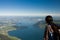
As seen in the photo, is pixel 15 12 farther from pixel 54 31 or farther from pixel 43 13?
pixel 54 31

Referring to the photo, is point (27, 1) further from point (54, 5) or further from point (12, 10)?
point (54, 5)

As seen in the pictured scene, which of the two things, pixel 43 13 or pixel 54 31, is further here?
pixel 43 13

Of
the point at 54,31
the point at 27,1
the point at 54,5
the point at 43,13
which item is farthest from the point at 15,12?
the point at 54,31

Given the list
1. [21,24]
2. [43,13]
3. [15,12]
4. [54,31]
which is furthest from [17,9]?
[54,31]

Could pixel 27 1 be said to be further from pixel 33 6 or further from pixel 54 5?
pixel 54 5

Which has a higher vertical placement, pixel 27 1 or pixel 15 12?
pixel 27 1

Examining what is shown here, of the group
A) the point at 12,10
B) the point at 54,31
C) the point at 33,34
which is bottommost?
the point at 33,34

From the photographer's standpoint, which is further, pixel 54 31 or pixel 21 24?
pixel 21 24

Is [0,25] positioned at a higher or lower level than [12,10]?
lower
